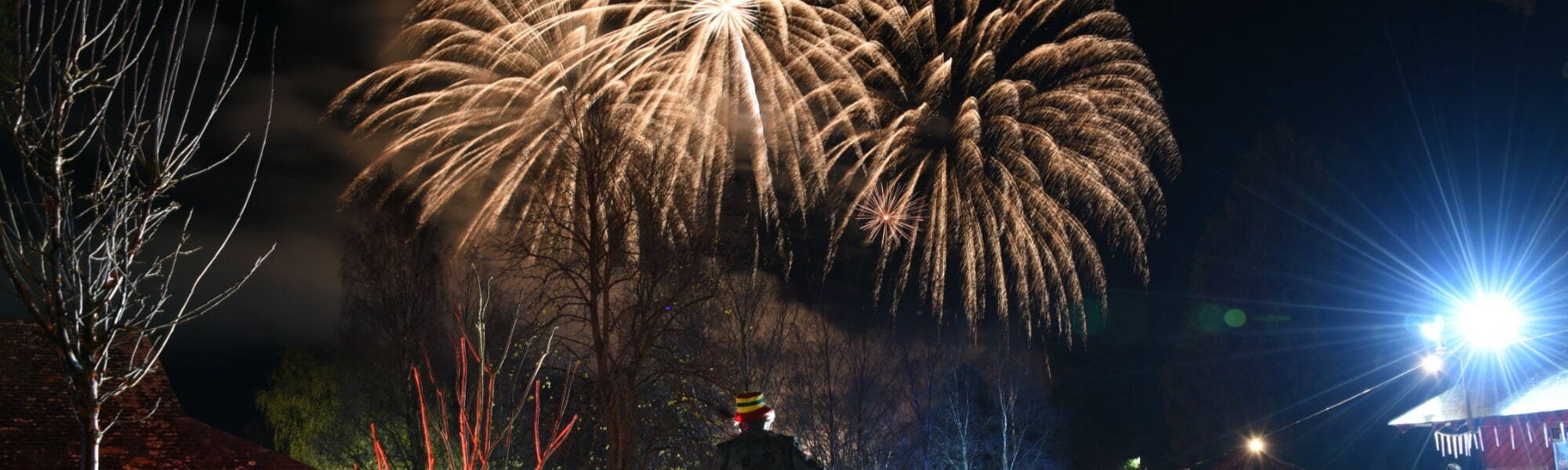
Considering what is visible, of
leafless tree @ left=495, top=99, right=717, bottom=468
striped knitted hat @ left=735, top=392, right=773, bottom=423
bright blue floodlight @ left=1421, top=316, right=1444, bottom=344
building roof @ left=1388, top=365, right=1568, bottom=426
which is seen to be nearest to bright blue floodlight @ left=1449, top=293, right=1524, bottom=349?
bright blue floodlight @ left=1421, top=316, right=1444, bottom=344

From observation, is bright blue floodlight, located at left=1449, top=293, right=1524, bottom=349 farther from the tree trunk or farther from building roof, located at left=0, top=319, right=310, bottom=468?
the tree trunk

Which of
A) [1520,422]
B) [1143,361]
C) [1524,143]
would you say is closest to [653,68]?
[1520,422]

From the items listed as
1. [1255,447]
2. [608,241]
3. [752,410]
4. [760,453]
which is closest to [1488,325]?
[1255,447]

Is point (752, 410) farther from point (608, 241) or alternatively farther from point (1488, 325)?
point (1488, 325)

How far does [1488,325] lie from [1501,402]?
59.6 inches

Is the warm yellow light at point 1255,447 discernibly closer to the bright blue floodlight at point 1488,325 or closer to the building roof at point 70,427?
the bright blue floodlight at point 1488,325

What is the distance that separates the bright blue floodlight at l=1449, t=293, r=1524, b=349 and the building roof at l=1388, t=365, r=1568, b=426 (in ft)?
3.01

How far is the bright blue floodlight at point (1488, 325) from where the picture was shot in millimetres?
22219

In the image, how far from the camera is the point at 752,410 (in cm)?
736

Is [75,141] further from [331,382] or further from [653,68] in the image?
[331,382]

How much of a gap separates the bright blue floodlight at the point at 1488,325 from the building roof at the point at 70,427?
2043cm

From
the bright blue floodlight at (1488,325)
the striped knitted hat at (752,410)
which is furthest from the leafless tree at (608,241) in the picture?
the bright blue floodlight at (1488,325)

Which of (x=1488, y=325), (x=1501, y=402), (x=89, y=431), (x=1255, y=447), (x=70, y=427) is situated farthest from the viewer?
(x=1255, y=447)

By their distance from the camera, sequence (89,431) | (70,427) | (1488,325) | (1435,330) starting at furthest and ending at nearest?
(1435,330) → (1488,325) → (70,427) → (89,431)
